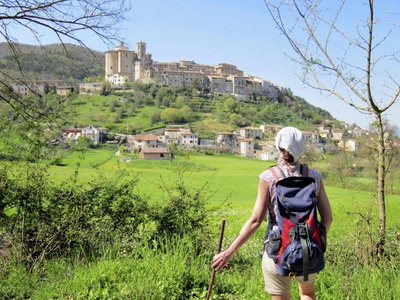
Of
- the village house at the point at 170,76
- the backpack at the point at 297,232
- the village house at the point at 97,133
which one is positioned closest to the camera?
the backpack at the point at 297,232

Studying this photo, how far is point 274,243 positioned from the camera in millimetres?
2533

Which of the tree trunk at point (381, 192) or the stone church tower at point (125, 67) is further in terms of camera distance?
the stone church tower at point (125, 67)

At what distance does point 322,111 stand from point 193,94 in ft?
210

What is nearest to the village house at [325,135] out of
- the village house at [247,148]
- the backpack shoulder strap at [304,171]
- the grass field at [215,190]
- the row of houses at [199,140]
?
the row of houses at [199,140]

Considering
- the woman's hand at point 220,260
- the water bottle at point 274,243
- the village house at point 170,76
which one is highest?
the village house at point 170,76

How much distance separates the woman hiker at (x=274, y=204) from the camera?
264cm

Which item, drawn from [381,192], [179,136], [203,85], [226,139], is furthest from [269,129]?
[381,192]

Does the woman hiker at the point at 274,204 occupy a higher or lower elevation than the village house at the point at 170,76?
lower

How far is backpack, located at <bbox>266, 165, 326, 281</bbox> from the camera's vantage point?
2.45 metres

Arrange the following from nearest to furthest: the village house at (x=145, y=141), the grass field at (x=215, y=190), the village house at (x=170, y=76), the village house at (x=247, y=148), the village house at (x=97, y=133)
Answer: the grass field at (x=215, y=190) < the village house at (x=145, y=141) < the village house at (x=97, y=133) < the village house at (x=247, y=148) < the village house at (x=170, y=76)

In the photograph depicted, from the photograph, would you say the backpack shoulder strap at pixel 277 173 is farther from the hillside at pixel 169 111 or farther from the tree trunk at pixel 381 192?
the hillside at pixel 169 111

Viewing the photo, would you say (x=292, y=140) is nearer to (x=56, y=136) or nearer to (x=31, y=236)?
(x=31, y=236)

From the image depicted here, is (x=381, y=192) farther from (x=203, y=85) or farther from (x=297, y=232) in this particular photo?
(x=203, y=85)

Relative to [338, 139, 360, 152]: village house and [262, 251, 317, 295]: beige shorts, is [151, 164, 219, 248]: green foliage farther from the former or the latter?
[338, 139, 360, 152]: village house
